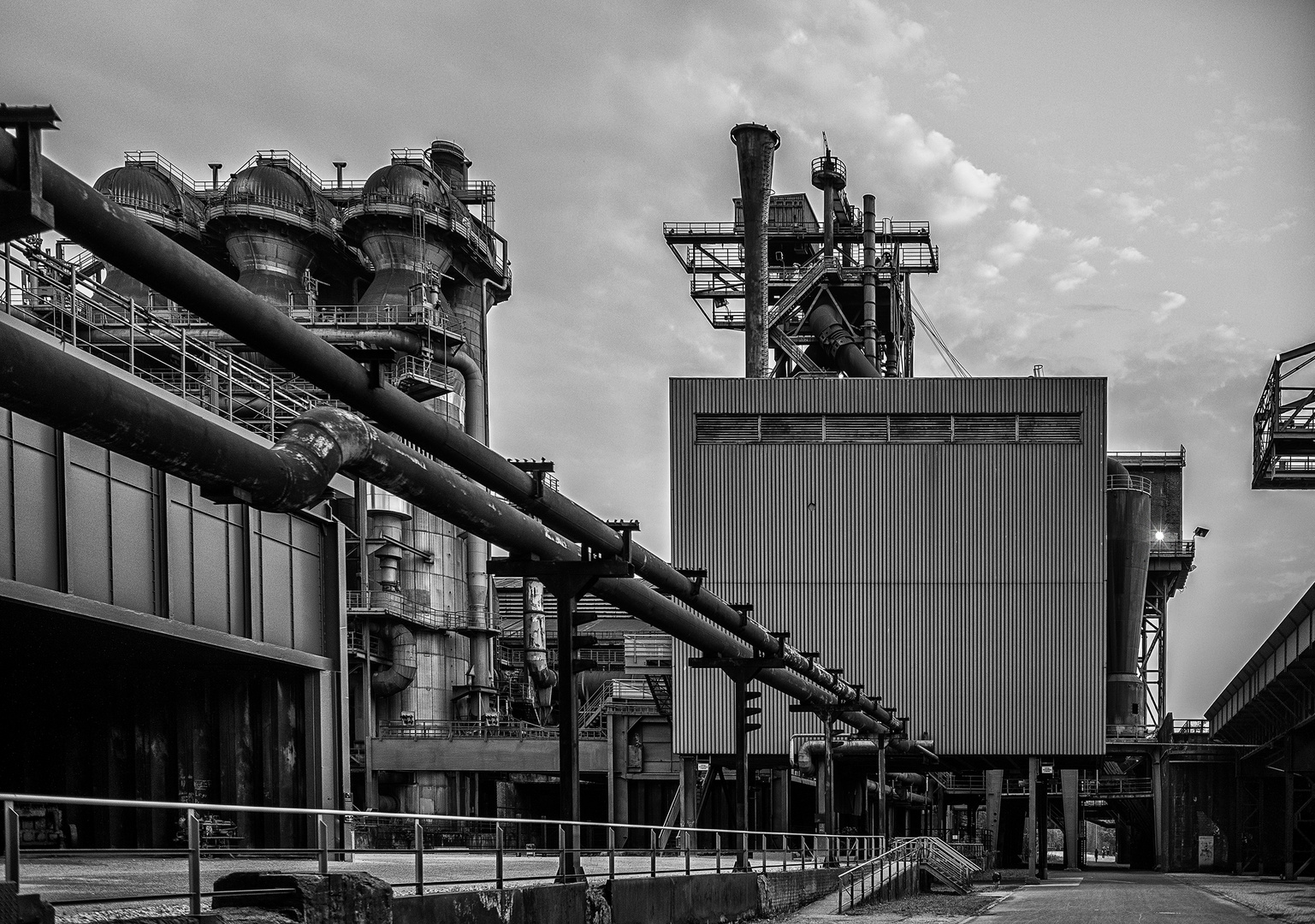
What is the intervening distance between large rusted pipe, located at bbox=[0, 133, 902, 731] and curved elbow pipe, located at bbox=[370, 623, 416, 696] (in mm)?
44386

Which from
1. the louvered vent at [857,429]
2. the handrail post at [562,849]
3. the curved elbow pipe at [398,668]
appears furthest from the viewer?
the curved elbow pipe at [398,668]

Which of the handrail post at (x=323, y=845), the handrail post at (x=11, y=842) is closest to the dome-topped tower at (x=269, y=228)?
the handrail post at (x=323, y=845)

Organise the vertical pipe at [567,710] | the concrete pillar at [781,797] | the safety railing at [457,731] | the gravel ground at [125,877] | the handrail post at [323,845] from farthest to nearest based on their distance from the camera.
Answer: the safety railing at [457,731]
the concrete pillar at [781,797]
the vertical pipe at [567,710]
the handrail post at [323,845]
the gravel ground at [125,877]

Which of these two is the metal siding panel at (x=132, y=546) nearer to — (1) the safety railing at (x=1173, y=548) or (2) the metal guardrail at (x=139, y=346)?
(2) the metal guardrail at (x=139, y=346)

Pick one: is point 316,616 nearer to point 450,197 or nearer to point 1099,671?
point 1099,671

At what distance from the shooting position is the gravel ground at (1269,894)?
1017 inches

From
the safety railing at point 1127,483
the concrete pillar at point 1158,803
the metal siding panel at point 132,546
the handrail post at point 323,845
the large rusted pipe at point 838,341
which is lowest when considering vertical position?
the concrete pillar at point 1158,803

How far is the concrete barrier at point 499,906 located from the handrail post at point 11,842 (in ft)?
15.7

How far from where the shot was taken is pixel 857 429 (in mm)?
51906

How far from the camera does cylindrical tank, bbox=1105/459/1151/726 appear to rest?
65250 millimetres

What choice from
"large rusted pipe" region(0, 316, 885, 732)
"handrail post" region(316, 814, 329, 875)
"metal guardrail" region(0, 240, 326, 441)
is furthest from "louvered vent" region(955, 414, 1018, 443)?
"handrail post" region(316, 814, 329, 875)

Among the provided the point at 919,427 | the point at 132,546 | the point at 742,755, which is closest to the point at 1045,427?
the point at 919,427

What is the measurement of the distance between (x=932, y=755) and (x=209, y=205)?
38.6 m

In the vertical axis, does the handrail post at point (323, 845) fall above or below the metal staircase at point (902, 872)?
above
